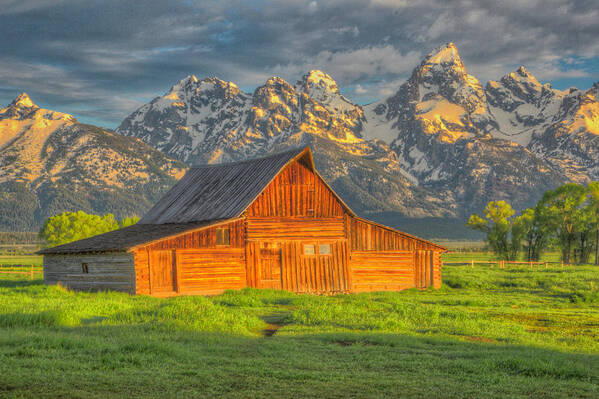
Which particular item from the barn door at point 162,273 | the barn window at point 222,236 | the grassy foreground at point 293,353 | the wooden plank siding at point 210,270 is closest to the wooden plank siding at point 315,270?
the wooden plank siding at point 210,270

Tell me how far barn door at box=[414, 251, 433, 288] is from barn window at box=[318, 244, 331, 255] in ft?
22.8

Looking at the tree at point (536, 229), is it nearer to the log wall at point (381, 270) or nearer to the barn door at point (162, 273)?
the log wall at point (381, 270)

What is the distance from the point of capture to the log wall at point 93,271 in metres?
36.7


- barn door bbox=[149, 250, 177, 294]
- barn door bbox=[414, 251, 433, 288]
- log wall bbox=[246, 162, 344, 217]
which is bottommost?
barn door bbox=[414, 251, 433, 288]

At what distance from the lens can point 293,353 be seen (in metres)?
16.0

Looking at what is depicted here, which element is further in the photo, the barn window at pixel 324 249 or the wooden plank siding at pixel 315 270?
the barn window at pixel 324 249

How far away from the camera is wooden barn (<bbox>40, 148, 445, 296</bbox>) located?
3762 centimetres

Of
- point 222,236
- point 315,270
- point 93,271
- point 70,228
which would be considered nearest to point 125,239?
point 93,271

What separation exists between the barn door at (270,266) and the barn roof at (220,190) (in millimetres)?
3060

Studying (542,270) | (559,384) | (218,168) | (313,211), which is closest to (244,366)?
(559,384)

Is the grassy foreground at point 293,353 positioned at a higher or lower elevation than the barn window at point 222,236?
lower

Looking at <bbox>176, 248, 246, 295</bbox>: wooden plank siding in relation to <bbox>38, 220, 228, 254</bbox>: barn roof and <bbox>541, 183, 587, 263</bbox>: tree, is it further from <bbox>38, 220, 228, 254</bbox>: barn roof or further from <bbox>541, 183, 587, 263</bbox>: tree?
<bbox>541, 183, 587, 263</bbox>: tree

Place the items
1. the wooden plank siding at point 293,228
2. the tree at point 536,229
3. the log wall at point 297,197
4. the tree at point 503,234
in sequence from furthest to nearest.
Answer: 1. the tree at point 503,234
2. the tree at point 536,229
3. the log wall at point 297,197
4. the wooden plank siding at point 293,228

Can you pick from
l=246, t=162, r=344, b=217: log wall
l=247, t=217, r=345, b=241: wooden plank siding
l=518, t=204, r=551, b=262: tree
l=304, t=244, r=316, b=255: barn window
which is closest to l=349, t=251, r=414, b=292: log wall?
l=247, t=217, r=345, b=241: wooden plank siding
